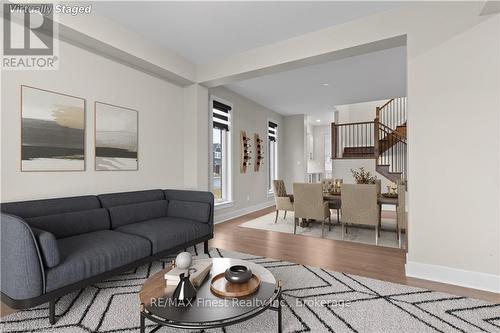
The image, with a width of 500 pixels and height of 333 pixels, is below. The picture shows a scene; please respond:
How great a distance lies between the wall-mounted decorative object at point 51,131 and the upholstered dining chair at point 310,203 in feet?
10.5

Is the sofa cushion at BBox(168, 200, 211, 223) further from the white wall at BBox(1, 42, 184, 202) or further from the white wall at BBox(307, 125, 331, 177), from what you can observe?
the white wall at BBox(307, 125, 331, 177)

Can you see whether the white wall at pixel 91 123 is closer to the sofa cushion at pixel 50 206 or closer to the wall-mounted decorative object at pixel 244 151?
the sofa cushion at pixel 50 206

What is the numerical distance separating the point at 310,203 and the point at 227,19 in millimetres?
3012

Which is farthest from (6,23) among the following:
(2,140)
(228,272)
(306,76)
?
(306,76)

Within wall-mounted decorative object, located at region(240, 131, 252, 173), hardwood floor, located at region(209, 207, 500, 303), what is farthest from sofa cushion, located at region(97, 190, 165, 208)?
wall-mounted decorative object, located at region(240, 131, 252, 173)

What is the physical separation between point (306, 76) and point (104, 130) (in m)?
3.52

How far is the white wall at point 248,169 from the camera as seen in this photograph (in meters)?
5.79

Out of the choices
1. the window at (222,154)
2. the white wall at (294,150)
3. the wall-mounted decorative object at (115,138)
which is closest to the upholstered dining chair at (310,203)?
the window at (222,154)

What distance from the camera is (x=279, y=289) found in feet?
5.51

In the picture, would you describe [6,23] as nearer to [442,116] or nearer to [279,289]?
[279,289]

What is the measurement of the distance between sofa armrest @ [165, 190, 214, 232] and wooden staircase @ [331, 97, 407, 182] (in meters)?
5.45

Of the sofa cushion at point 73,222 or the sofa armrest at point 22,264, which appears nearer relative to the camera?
the sofa armrest at point 22,264

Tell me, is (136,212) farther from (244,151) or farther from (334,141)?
(334,141)

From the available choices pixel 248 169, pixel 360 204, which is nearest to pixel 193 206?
pixel 360 204
